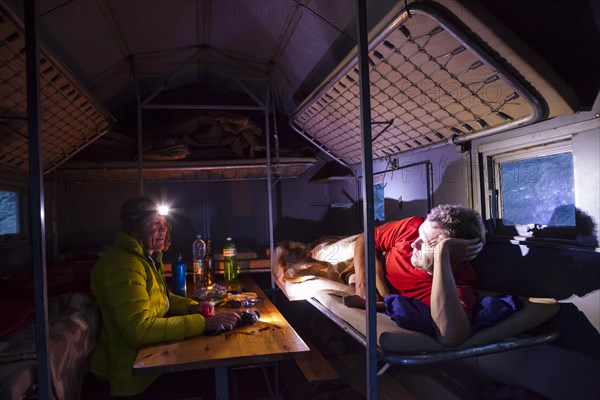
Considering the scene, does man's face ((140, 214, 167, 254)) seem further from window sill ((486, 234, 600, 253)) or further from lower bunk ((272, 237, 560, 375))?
window sill ((486, 234, 600, 253))

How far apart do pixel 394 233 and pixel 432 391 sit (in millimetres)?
1480

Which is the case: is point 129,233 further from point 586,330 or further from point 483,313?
point 586,330

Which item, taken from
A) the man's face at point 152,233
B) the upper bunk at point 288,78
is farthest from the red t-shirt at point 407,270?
the man's face at point 152,233

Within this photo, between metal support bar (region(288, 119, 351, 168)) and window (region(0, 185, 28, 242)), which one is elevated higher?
metal support bar (region(288, 119, 351, 168))

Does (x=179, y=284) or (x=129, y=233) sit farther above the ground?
(x=129, y=233)

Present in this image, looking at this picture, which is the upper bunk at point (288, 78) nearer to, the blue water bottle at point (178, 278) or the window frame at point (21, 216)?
the window frame at point (21, 216)

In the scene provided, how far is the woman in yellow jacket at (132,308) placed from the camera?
1.86 meters

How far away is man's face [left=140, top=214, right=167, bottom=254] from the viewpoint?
2.27 m

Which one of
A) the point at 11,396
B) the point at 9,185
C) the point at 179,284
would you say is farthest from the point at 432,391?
the point at 9,185

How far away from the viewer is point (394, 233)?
287cm

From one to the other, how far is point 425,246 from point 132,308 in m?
1.74

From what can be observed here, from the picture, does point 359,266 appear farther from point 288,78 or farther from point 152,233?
point 288,78

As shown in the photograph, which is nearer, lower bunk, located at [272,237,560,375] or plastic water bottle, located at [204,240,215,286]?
lower bunk, located at [272,237,560,375]

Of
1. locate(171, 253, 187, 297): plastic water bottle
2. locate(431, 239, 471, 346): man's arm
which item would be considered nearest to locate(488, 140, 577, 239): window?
locate(431, 239, 471, 346): man's arm
